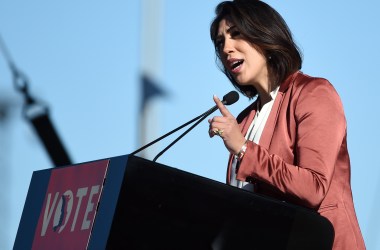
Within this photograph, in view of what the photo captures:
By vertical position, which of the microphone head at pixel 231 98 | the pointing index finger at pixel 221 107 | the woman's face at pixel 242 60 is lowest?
the pointing index finger at pixel 221 107

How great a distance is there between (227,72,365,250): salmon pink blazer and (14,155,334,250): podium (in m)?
0.10

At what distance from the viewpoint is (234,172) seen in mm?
2414

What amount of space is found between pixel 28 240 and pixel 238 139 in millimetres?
493

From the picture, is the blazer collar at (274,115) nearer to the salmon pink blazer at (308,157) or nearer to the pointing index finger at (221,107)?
the salmon pink blazer at (308,157)

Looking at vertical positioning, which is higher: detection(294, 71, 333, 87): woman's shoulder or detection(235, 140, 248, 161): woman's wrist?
detection(294, 71, 333, 87): woman's shoulder

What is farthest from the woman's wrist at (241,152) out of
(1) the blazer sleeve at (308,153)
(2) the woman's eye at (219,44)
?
(2) the woman's eye at (219,44)

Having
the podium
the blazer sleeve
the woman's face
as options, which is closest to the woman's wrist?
the blazer sleeve

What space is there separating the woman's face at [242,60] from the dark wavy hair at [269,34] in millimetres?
12

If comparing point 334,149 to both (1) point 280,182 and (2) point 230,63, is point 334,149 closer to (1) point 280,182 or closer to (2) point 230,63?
(1) point 280,182

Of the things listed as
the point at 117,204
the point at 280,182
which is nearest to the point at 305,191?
the point at 280,182

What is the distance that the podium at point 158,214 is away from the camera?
6.19ft

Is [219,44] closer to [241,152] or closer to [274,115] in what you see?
[274,115]

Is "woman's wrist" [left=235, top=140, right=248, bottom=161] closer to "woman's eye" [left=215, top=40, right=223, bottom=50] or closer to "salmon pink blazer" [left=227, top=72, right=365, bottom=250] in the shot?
"salmon pink blazer" [left=227, top=72, right=365, bottom=250]

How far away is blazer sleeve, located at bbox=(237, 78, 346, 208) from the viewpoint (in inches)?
83.2
